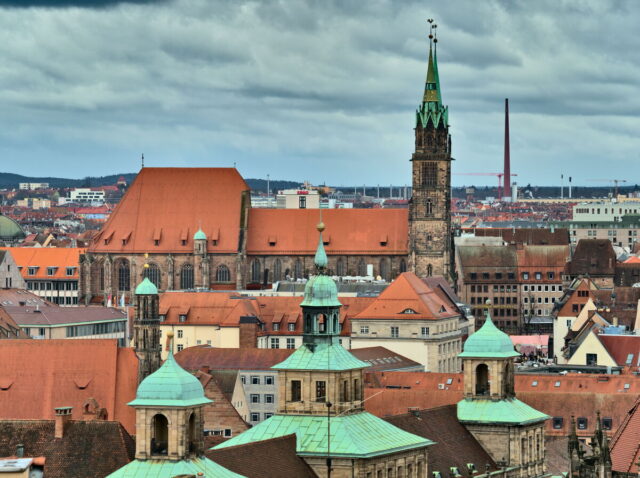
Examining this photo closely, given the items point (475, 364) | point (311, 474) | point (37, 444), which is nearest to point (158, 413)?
point (311, 474)

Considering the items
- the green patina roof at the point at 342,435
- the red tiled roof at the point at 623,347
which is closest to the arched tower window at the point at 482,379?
the green patina roof at the point at 342,435

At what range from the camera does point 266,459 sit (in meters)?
77.2

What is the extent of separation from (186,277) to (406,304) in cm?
3743

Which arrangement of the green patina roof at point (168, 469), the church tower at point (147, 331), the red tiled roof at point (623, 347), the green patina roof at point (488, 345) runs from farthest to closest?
the red tiled roof at point (623, 347) → the church tower at point (147, 331) → the green patina roof at point (488, 345) → the green patina roof at point (168, 469)

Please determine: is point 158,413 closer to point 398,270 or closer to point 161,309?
point 161,309

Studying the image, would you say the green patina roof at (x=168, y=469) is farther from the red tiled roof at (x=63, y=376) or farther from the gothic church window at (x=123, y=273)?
the gothic church window at (x=123, y=273)

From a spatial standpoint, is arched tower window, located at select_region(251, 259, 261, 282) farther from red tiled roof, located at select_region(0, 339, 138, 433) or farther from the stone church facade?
red tiled roof, located at select_region(0, 339, 138, 433)

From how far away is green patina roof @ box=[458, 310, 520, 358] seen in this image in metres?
99.0

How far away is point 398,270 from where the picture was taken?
641 ft

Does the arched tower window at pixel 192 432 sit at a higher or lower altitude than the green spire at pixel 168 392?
lower

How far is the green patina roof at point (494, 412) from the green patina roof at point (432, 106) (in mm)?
92567

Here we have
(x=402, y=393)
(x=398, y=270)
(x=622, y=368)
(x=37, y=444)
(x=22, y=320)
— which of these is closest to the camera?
(x=37, y=444)

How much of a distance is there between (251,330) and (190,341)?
6858 millimetres

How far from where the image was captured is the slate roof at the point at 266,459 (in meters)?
74.4
